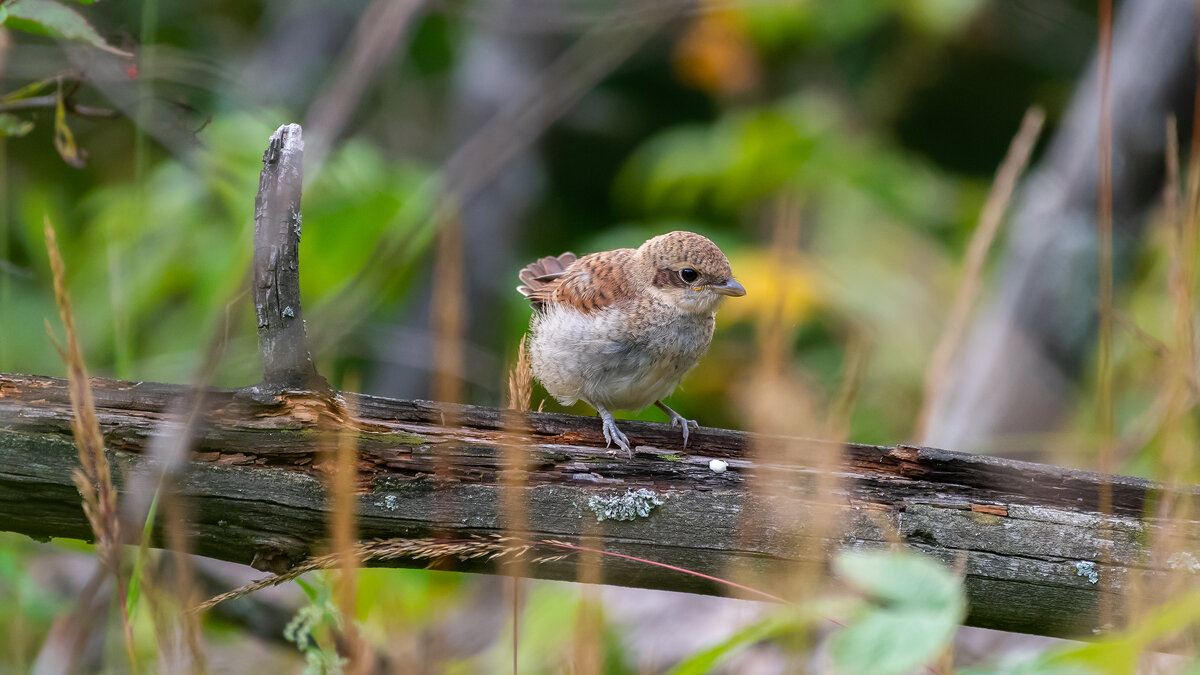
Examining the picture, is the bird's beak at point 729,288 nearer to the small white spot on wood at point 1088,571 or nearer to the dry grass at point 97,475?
the small white spot on wood at point 1088,571

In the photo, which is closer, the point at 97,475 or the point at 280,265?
the point at 97,475

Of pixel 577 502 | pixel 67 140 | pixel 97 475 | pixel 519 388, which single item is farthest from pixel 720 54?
pixel 97 475

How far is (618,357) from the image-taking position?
3.71 metres

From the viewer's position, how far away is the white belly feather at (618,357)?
3713mm

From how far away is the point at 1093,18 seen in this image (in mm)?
8008

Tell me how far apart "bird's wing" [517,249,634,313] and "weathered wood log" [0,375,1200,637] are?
4.63 ft

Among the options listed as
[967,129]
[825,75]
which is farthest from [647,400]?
[967,129]

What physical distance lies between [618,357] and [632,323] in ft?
0.46

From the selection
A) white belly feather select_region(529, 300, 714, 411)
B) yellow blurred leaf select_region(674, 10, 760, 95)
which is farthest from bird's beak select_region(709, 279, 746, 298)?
yellow blurred leaf select_region(674, 10, 760, 95)

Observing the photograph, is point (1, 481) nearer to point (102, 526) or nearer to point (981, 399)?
point (102, 526)

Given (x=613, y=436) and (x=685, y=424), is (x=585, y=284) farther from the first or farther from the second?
(x=613, y=436)

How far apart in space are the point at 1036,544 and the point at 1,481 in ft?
7.59

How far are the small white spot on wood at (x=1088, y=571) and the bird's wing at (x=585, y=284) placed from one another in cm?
197

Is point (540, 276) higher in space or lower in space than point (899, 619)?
higher
